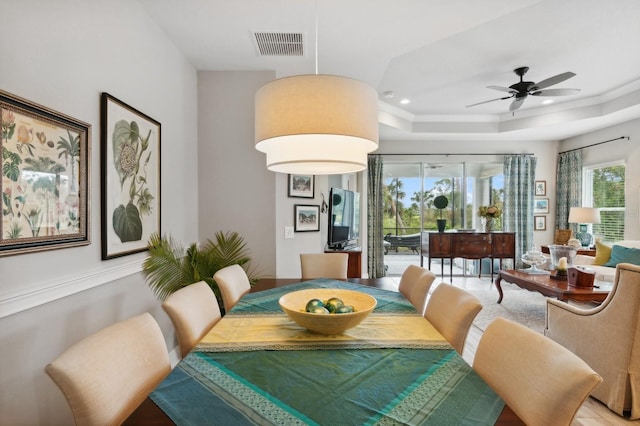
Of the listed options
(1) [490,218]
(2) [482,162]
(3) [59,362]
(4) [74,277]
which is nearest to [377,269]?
(1) [490,218]

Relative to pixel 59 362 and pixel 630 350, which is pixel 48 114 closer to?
pixel 59 362

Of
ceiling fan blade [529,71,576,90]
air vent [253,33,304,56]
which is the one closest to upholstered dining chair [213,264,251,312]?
air vent [253,33,304,56]

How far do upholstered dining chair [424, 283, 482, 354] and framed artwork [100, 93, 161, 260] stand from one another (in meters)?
1.84

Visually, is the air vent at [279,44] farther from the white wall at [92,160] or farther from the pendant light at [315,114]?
the pendant light at [315,114]

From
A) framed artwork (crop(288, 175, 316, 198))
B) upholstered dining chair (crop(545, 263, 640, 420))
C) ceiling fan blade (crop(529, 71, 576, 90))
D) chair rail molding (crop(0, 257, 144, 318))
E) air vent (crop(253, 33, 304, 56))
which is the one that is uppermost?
air vent (crop(253, 33, 304, 56))

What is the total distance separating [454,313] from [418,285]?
497mm

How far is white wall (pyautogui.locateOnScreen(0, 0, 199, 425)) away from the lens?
1.29 metres

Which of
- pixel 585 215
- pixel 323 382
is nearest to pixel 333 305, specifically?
pixel 323 382

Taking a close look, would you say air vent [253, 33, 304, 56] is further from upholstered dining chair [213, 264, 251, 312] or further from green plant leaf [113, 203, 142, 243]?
upholstered dining chair [213, 264, 251, 312]

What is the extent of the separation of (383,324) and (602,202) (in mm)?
6126

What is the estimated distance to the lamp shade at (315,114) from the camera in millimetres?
1315

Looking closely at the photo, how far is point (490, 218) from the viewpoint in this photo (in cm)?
556

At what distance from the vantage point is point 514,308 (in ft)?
13.8

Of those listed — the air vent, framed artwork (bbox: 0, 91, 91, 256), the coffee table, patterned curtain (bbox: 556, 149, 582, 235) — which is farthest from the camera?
patterned curtain (bbox: 556, 149, 582, 235)
